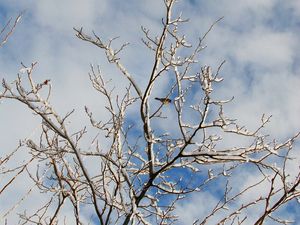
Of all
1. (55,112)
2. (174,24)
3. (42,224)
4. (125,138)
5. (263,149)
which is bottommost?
(42,224)

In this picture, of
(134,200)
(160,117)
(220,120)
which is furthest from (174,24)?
(134,200)

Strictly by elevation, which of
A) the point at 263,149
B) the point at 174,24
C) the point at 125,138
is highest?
the point at 174,24

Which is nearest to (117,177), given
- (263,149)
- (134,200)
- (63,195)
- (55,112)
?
(134,200)

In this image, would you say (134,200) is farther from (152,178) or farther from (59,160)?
(59,160)

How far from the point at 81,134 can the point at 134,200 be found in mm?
1012

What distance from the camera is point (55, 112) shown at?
4.76 metres

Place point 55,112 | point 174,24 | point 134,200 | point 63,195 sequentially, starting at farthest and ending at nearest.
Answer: point 174,24
point 63,195
point 134,200
point 55,112

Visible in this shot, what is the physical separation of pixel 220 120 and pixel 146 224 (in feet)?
4.53

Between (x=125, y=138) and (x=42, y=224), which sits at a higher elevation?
(x=125, y=138)

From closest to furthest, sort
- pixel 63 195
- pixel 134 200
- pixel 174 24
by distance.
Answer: pixel 134 200 < pixel 63 195 < pixel 174 24

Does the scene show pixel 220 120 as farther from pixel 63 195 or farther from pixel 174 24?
pixel 63 195

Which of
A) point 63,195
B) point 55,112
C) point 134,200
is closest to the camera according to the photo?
point 55,112

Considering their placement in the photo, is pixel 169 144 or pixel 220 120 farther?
pixel 169 144

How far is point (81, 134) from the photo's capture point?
541 cm
